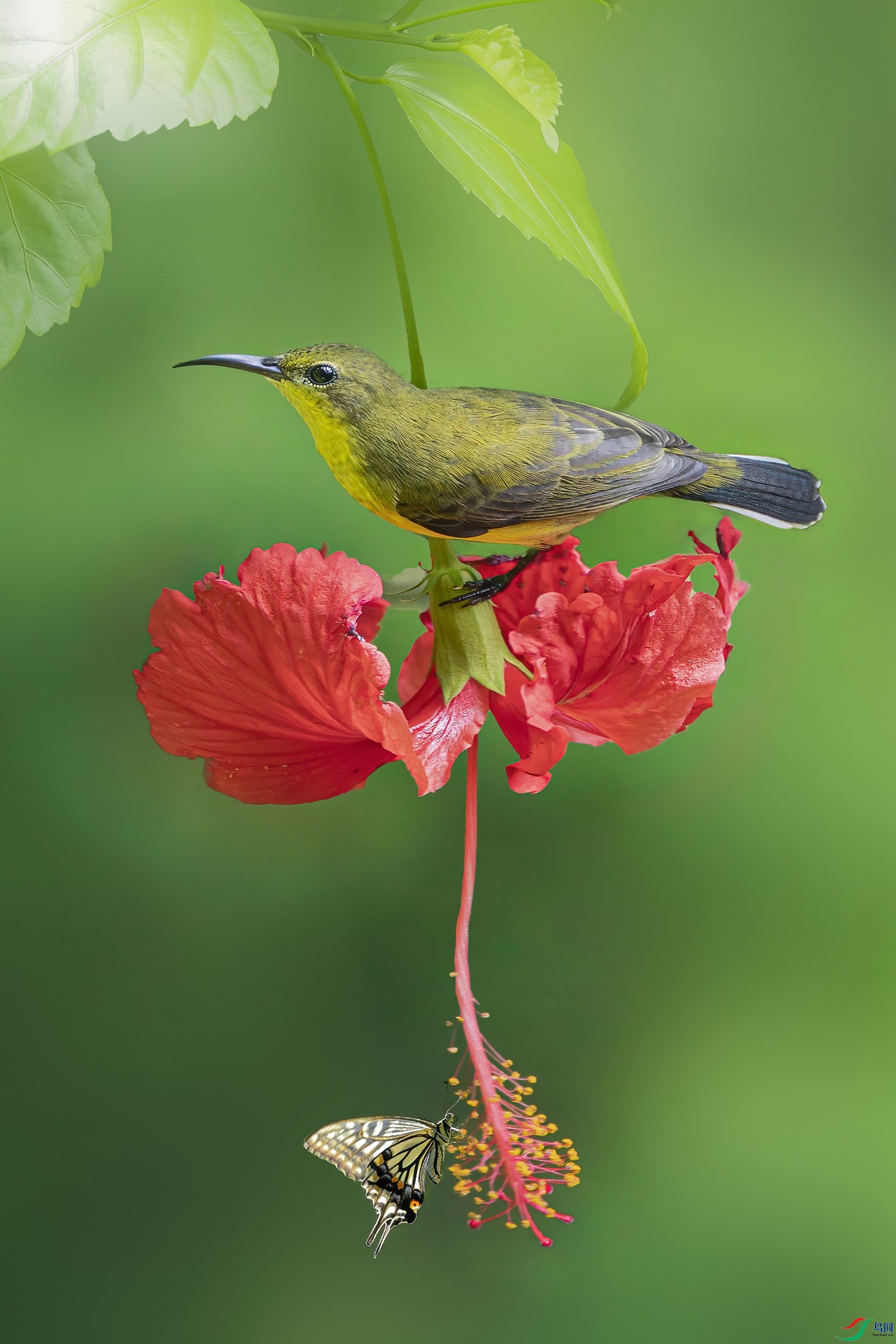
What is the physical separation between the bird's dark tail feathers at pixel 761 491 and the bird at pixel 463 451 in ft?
0.10

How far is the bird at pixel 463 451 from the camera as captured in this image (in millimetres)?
449

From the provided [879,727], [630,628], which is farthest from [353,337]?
[879,727]

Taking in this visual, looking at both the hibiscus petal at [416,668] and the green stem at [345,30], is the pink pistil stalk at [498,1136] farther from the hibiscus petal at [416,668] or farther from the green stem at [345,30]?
the green stem at [345,30]

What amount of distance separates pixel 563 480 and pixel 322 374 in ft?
0.39

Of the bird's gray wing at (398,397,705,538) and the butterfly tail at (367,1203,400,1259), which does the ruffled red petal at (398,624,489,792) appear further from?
the butterfly tail at (367,1203,400,1259)

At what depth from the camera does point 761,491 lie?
0.53 meters

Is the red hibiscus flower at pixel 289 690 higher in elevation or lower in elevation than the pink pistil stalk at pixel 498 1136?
higher

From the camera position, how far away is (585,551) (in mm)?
583

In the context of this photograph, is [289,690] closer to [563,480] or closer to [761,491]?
[563,480]

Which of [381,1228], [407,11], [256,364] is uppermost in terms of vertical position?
[407,11]

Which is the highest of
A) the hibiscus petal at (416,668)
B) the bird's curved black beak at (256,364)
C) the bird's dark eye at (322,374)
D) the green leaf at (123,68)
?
the green leaf at (123,68)

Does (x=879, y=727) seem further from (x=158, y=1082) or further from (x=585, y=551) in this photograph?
(x=158, y=1082)

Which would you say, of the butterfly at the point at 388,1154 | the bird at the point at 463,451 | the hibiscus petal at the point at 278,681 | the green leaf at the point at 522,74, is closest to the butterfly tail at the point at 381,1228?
the butterfly at the point at 388,1154

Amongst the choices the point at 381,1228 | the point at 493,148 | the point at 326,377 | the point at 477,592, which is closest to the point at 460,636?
the point at 477,592
